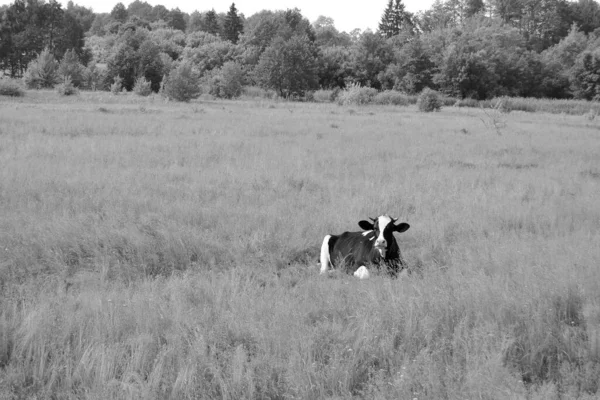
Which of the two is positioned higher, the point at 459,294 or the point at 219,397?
the point at 459,294

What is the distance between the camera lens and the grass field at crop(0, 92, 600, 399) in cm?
360

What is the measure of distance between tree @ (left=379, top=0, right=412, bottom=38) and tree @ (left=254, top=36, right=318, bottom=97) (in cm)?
4820

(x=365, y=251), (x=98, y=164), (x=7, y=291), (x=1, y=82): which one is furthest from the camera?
(x=1, y=82)

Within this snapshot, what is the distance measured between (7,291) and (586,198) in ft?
28.2

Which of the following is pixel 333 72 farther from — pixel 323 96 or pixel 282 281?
pixel 282 281

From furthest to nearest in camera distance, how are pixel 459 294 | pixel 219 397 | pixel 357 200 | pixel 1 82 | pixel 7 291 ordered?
pixel 1 82 < pixel 357 200 < pixel 7 291 < pixel 459 294 < pixel 219 397

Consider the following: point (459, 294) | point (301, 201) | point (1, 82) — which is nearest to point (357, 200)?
point (301, 201)

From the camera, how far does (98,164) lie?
11844 mm

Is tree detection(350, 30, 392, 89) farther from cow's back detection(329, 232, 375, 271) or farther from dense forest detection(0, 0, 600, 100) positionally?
cow's back detection(329, 232, 375, 271)

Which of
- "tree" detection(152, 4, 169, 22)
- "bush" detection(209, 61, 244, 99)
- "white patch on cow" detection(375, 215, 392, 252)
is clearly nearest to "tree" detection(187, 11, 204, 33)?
"tree" detection(152, 4, 169, 22)

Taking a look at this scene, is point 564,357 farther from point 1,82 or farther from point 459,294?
point 1,82

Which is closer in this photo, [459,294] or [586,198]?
[459,294]

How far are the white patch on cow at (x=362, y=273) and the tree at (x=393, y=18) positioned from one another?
336 ft

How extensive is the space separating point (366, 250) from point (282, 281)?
43.3 inches
